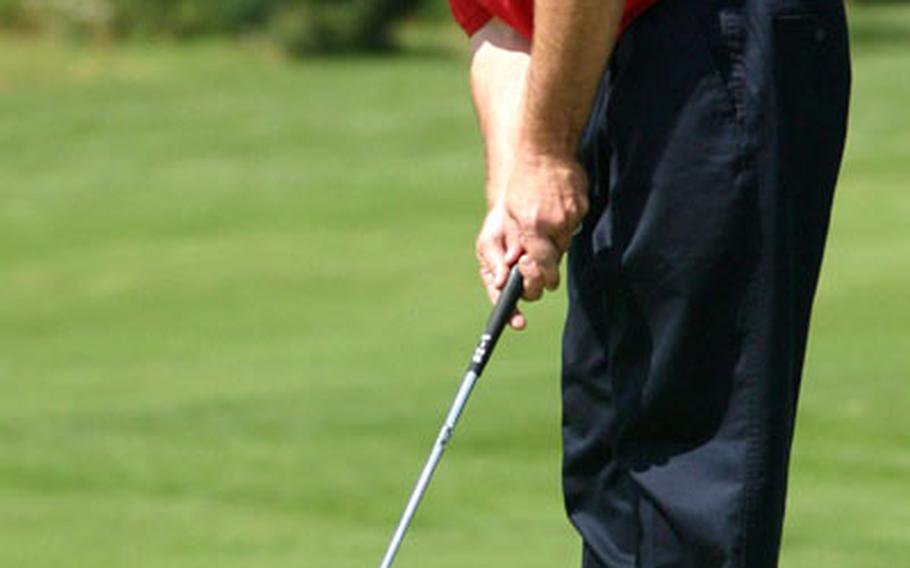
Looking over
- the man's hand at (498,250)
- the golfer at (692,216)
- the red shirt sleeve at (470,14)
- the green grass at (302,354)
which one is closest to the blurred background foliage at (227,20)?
the green grass at (302,354)

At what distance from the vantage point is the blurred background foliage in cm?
2592

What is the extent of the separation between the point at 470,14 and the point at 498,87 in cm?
11

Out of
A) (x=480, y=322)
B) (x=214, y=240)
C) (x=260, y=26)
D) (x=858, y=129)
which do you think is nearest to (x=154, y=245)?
(x=214, y=240)

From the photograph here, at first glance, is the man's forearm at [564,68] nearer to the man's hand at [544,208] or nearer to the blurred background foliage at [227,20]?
the man's hand at [544,208]

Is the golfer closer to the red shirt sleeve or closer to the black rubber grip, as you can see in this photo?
the black rubber grip

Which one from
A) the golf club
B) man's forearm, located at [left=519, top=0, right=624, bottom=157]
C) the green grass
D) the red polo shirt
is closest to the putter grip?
the golf club

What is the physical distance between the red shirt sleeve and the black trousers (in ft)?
1.07

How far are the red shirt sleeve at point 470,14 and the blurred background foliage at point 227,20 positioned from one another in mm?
22611

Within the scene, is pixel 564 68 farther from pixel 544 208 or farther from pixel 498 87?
pixel 498 87

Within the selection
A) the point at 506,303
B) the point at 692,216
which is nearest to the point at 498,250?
the point at 506,303

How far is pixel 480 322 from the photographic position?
9852 mm

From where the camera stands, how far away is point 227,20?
91.9 ft

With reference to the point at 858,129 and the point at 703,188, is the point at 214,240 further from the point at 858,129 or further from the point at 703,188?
the point at 703,188

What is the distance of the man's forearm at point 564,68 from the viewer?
9.18 ft
